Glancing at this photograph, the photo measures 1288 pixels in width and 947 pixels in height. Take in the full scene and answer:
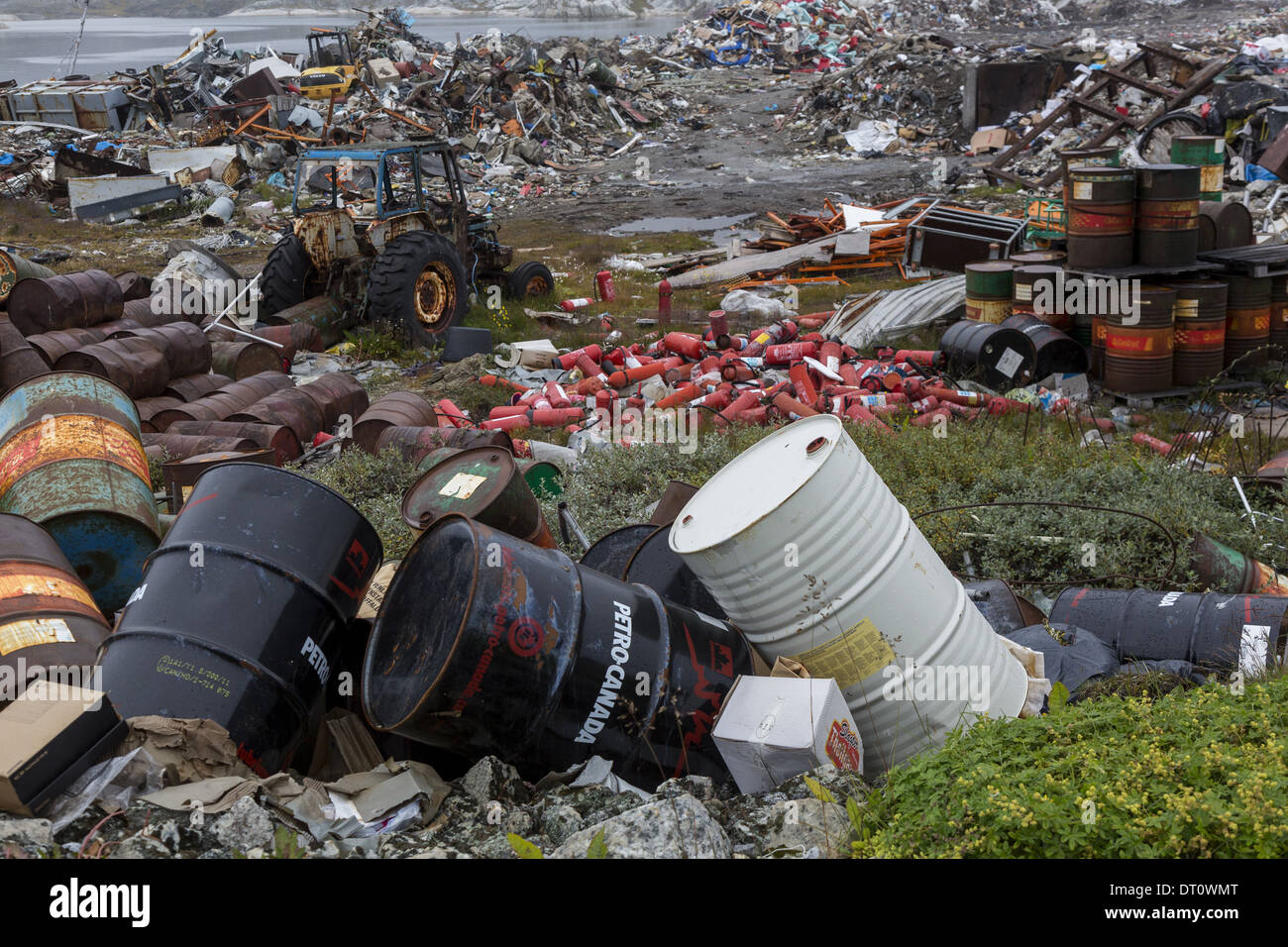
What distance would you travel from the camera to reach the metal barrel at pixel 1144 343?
7.26 metres

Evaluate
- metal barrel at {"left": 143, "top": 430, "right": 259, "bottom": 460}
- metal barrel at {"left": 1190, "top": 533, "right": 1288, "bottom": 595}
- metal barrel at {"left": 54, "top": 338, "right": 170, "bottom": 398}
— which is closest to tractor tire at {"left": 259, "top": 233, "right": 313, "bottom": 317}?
metal barrel at {"left": 54, "top": 338, "right": 170, "bottom": 398}

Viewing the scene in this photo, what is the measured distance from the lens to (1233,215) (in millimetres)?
8312

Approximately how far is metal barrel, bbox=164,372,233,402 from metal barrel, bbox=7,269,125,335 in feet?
3.38

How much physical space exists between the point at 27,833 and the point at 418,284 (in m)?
7.83

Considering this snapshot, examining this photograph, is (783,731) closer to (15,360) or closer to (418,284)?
(15,360)

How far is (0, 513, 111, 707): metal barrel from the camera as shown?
305cm

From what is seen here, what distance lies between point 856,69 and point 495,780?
2404 centimetres

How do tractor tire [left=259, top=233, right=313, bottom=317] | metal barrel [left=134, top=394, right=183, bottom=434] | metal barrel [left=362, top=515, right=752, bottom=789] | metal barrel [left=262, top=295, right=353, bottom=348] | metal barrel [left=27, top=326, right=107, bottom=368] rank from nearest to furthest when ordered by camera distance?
metal barrel [left=362, top=515, right=752, bottom=789] → metal barrel [left=134, top=394, right=183, bottom=434] → metal barrel [left=27, top=326, right=107, bottom=368] → metal barrel [left=262, top=295, right=353, bottom=348] → tractor tire [left=259, top=233, right=313, bottom=317]

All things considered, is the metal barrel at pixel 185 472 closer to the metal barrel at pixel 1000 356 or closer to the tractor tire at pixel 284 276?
the tractor tire at pixel 284 276

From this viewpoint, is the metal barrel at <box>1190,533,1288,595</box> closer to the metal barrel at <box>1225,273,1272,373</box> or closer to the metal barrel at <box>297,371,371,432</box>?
the metal barrel at <box>1225,273,1272,373</box>

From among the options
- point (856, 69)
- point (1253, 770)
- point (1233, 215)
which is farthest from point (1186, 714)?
point (856, 69)

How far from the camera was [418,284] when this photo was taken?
9.51 m

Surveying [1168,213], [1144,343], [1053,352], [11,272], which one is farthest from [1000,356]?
[11,272]
